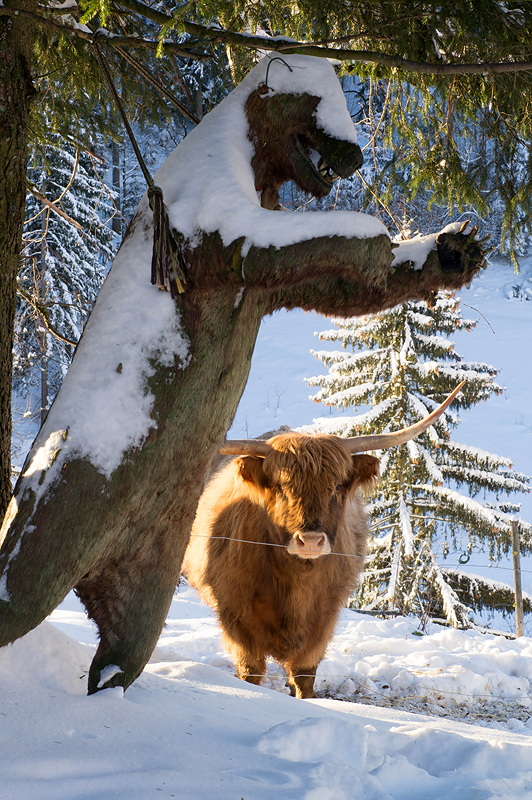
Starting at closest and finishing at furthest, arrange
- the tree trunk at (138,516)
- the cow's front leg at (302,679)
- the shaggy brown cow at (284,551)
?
the tree trunk at (138,516)
the shaggy brown cow at (284,551)
the cow's front leg at (302,679)

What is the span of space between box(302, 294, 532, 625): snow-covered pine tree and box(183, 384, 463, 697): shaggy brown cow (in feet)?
19.7

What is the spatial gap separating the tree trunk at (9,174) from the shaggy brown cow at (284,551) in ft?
4.74

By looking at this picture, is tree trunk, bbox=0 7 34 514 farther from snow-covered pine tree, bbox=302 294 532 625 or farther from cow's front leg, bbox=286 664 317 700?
snow-covered pine tree, bbox=302 294 532 625

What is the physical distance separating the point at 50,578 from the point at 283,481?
5.92 ft

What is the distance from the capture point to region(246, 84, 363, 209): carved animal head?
2.67m

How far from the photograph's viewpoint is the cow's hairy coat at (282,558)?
363 centimetres

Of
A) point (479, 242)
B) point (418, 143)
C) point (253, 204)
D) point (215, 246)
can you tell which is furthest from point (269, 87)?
point (418, 143)

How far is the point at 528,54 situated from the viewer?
3186mm

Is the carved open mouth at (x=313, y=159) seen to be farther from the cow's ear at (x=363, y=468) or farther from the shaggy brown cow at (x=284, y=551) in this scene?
the cow's ear at (x=363, y=468)

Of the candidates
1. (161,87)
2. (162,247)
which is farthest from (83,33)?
(162,247)

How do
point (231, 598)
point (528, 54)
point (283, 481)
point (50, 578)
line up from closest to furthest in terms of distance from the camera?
point (50, 578) < point (528, 54) < point (283, 481) < point (231, 598)

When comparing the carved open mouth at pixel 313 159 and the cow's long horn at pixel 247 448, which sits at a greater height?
the carved open mouth at pixel 313 159

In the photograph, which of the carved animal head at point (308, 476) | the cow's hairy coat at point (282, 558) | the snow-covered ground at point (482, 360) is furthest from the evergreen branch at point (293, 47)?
the snow-covered ground at point (482, 360)

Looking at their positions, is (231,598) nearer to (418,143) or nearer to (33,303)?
(33,303)
